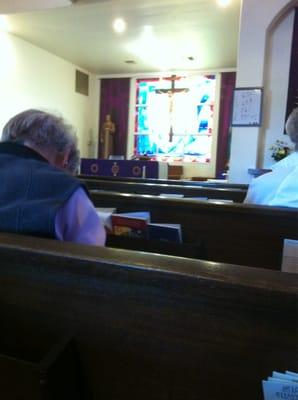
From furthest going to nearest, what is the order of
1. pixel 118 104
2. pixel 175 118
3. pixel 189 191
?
1. pixel 118 104
2. pixel 175 118
3. pixel 189 191

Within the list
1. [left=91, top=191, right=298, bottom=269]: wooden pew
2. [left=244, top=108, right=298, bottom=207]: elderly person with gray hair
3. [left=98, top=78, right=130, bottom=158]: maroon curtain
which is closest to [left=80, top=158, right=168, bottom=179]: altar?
[left=244, top=108, right=298, bottom=207]: elderly person with gray hair

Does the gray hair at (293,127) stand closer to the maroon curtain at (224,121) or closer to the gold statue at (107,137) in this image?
the maroon curtain at (224,121)

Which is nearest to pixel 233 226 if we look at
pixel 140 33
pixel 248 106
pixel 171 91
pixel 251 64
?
pixel 248 106

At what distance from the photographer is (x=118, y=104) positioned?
7637mm

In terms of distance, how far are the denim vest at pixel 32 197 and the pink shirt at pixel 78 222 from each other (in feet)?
0.11

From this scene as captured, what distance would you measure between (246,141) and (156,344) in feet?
10.3

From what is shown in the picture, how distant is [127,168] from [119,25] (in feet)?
7.31

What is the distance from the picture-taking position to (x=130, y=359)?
1.99ft

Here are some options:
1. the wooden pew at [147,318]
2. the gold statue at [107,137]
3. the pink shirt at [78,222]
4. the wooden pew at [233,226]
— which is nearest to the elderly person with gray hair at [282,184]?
the wooden pew at [233,226]

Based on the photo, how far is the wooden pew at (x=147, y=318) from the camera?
49cm

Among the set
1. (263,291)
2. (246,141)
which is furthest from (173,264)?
(246,141)

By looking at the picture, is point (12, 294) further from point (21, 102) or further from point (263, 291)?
point (21, 102)

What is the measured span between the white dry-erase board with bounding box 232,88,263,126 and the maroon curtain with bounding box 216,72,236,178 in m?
3.41

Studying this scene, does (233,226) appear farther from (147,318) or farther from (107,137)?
(107,137)
